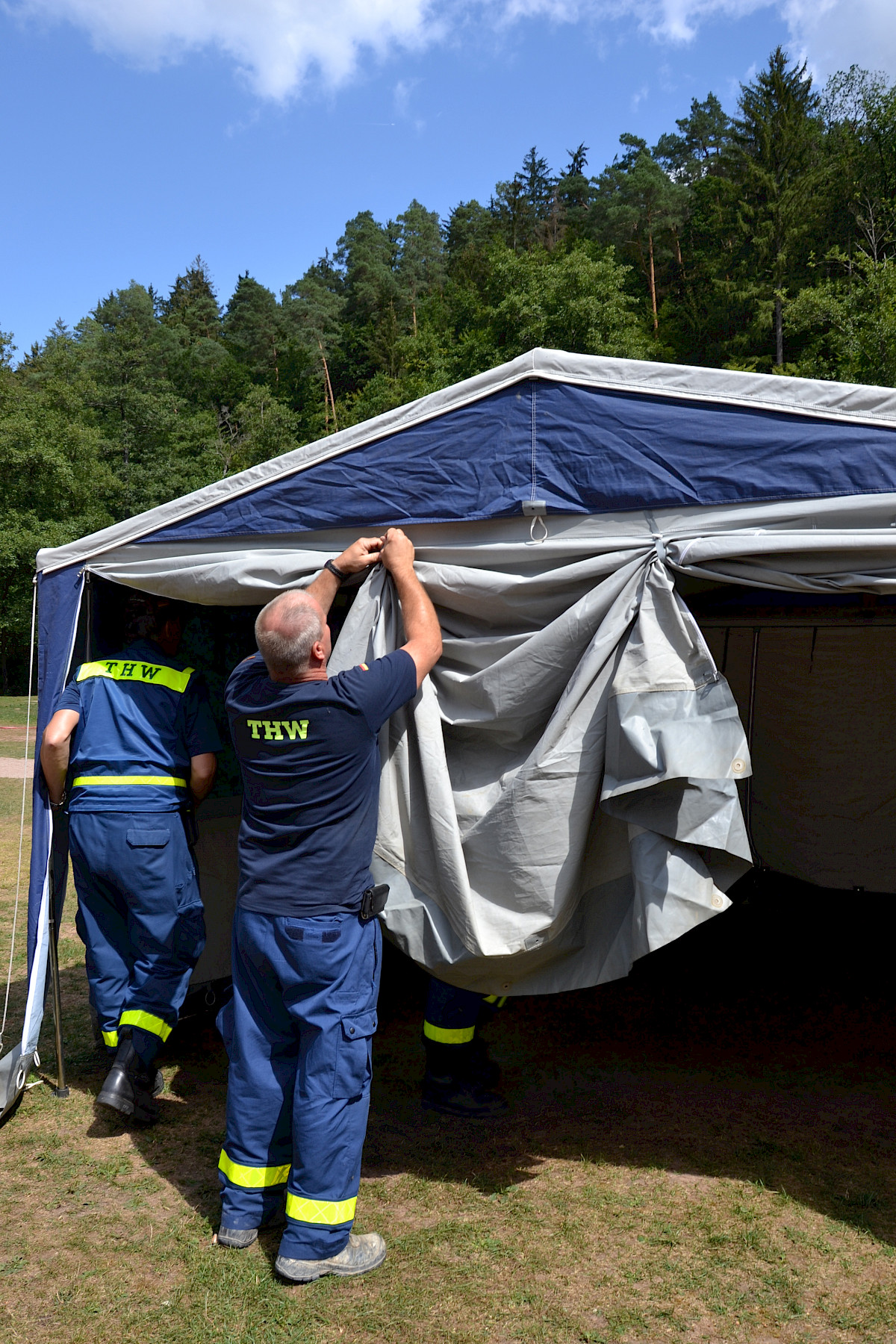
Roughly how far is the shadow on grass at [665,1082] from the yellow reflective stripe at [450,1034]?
0.30m

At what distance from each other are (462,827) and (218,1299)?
1435 mm

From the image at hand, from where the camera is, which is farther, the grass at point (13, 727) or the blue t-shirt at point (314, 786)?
the grass at point (13, 727)

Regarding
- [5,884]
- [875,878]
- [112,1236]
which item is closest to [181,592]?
[112,1236]

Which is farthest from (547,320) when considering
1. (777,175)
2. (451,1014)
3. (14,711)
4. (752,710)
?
(451,1014)

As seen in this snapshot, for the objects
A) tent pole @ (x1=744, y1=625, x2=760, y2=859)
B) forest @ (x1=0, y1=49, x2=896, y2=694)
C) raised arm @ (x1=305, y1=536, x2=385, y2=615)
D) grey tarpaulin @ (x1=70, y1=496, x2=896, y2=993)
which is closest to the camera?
grey tarpaulin @ (x1=70, y1=496, x2=896, y2=993)

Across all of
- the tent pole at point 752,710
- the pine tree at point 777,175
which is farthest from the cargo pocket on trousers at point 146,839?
the pine tree at point 777,175

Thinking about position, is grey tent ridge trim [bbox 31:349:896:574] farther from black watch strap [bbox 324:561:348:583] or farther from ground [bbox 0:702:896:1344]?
ground [bbox 0:702:896:1344]

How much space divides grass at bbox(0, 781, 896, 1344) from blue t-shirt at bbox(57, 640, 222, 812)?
1.26 meters

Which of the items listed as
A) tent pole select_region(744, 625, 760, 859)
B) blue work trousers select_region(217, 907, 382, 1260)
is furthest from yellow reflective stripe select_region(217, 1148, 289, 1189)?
tent pole select_region(744, 625, 760, 859)

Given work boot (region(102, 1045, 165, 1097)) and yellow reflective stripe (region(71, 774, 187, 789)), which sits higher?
yellow reflective stripe (region(71, 774, 187, 789))

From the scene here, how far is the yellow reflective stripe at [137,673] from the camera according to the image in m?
3.77

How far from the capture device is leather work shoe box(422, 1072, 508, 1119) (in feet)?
11.9

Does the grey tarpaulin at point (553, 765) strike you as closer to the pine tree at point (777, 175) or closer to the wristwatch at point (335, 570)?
the wristwatch at point (335, 570)

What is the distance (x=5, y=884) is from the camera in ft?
23.6
